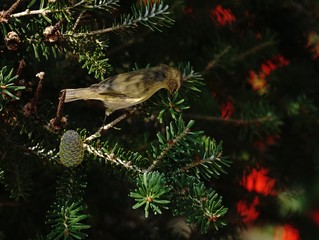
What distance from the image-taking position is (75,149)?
606mm

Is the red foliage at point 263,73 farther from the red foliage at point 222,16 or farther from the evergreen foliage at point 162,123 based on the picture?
the red foliage at point 222,16

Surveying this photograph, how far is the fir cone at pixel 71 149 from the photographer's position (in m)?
0.60

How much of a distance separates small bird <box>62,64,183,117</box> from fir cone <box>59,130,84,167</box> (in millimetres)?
73

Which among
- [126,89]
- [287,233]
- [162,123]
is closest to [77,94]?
[126,89]

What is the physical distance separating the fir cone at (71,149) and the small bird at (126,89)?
0.24 feet

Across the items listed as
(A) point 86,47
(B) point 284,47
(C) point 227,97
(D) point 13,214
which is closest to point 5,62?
(A) point 86,47

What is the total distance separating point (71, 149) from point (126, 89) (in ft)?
0.35

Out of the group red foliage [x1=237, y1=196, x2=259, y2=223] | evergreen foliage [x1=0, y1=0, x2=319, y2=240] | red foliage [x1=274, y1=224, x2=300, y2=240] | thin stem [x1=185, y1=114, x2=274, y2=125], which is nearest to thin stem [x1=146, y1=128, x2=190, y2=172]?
evergreen foliage [x1=0, y1=0, x2=319, y2=240]

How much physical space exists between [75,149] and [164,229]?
A: 42cm

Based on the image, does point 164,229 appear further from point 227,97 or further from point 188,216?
point 188,216

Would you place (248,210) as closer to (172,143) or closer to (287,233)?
(287,233)

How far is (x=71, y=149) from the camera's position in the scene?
23.8 inches

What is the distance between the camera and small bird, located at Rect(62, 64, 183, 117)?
66 cm

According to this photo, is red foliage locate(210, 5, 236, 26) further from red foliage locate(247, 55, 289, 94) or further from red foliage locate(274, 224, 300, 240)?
Result: red foliage locate(274, 224, 300, 240)
